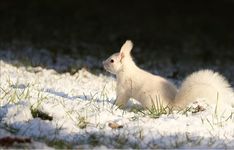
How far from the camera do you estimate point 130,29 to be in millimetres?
16594

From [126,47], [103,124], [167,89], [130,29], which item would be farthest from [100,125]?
[130,29]

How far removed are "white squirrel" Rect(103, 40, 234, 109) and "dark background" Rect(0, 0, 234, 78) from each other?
4586 mm

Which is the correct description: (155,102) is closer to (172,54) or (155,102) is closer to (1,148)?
(1,148)

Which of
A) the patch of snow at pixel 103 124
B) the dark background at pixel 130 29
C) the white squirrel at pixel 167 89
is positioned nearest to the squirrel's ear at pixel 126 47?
the white squirrel at pixel 167 89

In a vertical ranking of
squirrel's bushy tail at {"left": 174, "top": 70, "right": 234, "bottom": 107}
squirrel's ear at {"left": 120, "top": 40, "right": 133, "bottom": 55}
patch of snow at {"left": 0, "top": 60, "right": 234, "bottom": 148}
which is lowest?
patch of snow at {"left": 0, "top": 60, "right": 234, "bottom": 148}

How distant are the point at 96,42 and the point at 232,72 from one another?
4148mm

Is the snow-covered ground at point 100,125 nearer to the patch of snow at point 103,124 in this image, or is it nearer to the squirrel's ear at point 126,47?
the patch of snow at point 103,124

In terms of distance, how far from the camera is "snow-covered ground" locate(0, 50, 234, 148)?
5.34 m

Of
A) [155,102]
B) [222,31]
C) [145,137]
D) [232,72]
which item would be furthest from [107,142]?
[222,31]

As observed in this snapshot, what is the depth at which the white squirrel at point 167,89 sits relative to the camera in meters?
6.64

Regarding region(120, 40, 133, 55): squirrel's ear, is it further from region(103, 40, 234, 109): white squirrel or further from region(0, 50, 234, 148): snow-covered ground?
region(0, 50, 234, 148): snow-covered ground

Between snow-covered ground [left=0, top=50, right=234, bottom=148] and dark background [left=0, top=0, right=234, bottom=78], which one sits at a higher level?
dark background [left=0, top=0, right=234, bottom=78]

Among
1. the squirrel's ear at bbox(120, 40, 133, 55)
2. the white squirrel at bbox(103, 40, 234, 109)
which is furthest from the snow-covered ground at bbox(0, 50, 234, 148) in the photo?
the squirrel's ear at bbox(120, 40, 133, 55)

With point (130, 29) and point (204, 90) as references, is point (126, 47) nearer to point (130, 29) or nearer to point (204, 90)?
point (204, 90)
